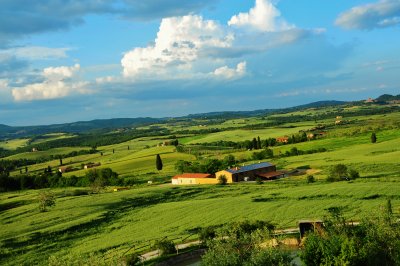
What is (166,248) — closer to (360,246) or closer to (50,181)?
(360,246)

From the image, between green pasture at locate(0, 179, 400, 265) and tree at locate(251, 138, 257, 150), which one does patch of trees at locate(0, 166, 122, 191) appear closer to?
green pasture at locate(0, 179, 400, 265)

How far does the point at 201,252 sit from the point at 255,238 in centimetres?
1602

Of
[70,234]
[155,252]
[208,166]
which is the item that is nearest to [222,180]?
[208,166]

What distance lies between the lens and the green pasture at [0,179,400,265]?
64562mm

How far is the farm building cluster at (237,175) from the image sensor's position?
12144cm

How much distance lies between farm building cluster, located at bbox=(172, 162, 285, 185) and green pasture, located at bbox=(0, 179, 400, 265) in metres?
16.5


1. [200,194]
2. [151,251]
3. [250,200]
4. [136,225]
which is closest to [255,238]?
[151,251]

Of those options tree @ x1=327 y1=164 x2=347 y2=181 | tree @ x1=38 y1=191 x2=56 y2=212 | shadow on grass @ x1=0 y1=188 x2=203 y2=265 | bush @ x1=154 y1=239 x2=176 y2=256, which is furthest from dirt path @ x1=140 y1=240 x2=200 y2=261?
tree @ x1=327 y1=164 x2=347 y2=181

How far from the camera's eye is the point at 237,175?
403 ft

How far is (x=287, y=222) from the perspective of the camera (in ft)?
208

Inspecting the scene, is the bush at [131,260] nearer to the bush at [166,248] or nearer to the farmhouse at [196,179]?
the bush at [166,248]

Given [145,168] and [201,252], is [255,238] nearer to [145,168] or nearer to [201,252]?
[201,252]

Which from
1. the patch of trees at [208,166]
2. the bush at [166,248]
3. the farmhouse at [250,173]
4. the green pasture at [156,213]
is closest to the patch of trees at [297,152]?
the patch of trees at [208,166]

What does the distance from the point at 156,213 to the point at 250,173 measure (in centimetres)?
4890
